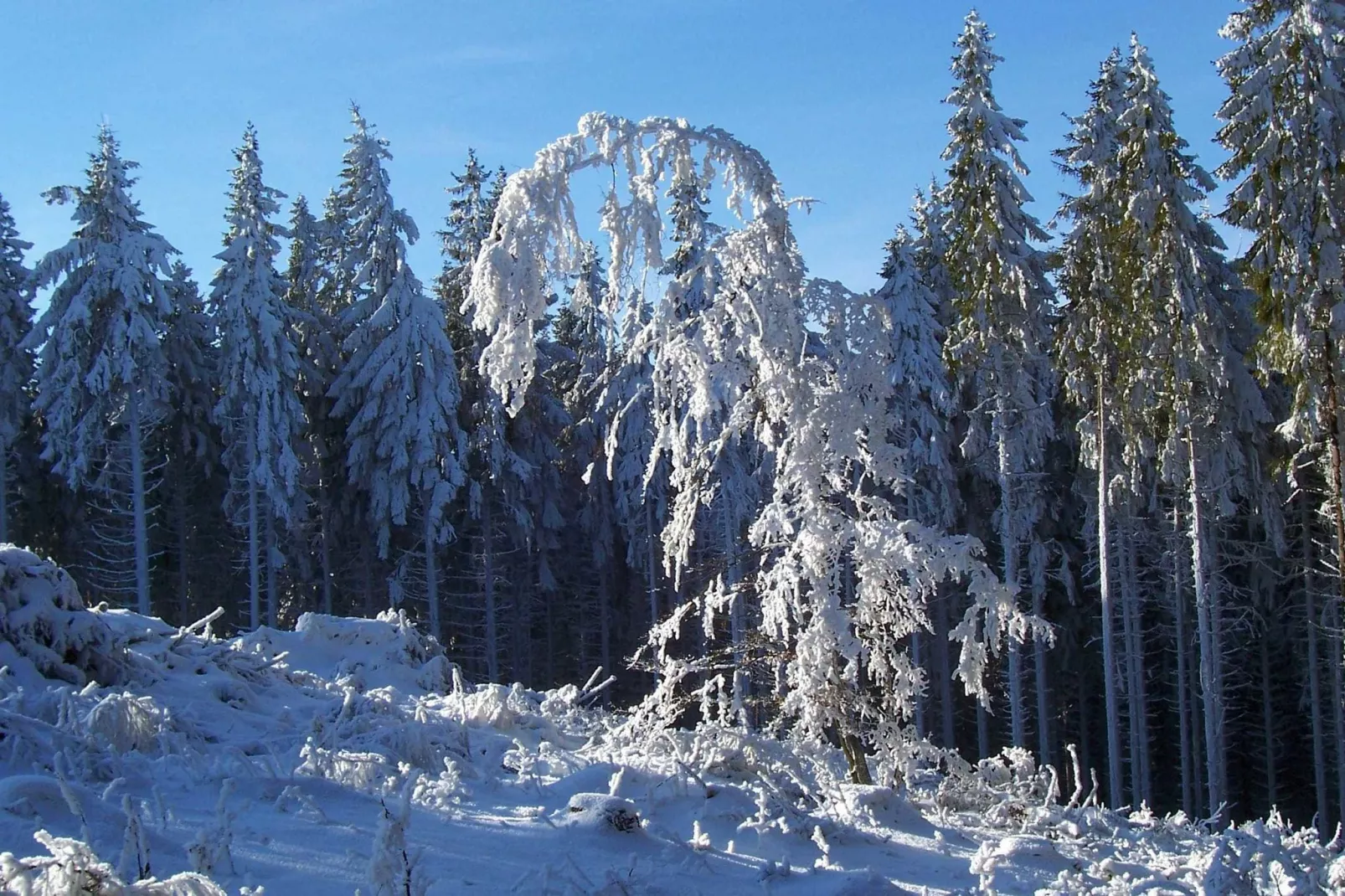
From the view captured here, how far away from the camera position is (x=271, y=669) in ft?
30.1

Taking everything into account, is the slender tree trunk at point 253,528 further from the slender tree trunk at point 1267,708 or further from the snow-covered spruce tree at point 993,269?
the slender tree trunk at point 1267,708

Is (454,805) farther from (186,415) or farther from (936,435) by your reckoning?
(186,415)

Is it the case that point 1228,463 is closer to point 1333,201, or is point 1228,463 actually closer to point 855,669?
point 1333,201

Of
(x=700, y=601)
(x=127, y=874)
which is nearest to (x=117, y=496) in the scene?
(x=700, y=601)

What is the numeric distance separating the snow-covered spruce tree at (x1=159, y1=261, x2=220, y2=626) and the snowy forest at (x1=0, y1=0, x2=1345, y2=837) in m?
0.12

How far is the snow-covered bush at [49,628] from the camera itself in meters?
7.22

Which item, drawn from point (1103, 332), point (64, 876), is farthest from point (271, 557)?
point (64, 876)

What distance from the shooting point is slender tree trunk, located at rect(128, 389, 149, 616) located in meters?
22.7

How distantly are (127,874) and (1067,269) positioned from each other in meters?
22.3

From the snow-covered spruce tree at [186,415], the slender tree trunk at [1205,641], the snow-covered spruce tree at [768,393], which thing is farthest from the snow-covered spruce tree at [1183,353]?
the snow-covered spruce tree at [186,415]

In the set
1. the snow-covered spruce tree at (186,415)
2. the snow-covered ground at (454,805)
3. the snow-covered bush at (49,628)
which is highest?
the snow-covered spruce tree at (186,415)

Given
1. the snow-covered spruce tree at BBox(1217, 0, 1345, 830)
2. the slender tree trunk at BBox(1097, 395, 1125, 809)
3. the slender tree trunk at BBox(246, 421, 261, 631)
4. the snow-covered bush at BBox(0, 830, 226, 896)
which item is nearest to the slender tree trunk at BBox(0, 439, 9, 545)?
the slender tree trunk at BBox(246, 421, 261, 631)

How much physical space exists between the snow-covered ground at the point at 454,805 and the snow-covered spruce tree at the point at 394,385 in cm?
1728

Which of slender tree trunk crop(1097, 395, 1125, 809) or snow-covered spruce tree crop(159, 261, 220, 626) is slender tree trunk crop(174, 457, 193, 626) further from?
slender tree trunk crop(1097, 395, 1125, 809)
